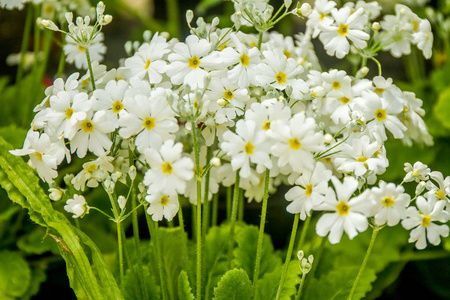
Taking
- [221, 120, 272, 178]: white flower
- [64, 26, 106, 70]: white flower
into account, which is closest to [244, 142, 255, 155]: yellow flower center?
[221, 120, 272, 178]: white flower

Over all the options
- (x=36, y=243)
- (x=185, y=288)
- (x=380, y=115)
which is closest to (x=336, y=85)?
(x=380, y=115)

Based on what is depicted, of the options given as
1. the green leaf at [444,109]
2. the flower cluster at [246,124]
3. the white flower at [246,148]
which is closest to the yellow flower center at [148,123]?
the flower cluster at [246,124]

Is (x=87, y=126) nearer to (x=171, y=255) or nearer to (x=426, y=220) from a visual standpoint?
(x=171, y=255)

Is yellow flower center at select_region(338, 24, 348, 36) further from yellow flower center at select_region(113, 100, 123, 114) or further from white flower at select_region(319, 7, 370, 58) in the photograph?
yellow flower center at select_region(113, 100, 123, 114)

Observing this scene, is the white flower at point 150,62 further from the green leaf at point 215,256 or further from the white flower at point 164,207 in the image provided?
the green leaf at point 215,256

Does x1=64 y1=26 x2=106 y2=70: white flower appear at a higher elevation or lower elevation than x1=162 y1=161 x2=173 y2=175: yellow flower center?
higher
